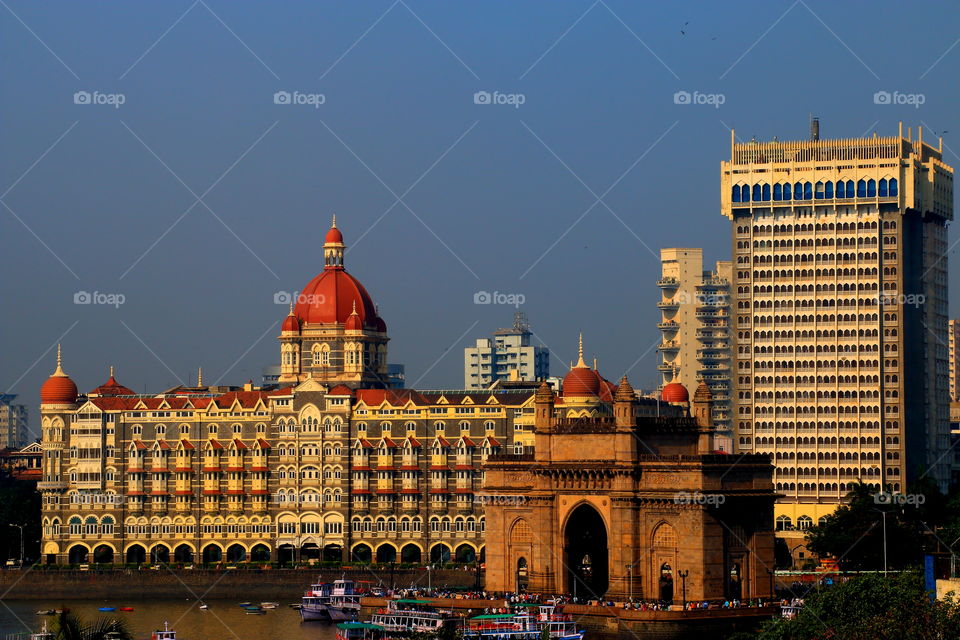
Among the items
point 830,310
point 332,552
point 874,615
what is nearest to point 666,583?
point 874,615

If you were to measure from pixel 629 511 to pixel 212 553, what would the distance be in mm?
65111

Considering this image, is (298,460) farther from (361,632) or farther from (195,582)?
(361,632)

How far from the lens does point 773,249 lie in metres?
194

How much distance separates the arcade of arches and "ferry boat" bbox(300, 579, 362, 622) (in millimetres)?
14370

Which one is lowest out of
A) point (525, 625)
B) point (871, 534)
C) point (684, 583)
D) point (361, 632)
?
point (361, 632)

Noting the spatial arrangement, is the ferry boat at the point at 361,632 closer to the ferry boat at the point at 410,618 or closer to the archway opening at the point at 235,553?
the ferry boat at the point at 410,618

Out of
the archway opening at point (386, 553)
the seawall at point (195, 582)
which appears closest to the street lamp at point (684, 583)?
the seawall at point (195, 582)

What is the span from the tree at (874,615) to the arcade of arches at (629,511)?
64.7 ft

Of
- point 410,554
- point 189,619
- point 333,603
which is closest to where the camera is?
point 189,619

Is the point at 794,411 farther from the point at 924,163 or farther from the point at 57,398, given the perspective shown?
the point at 57,398

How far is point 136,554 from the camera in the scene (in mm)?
192125

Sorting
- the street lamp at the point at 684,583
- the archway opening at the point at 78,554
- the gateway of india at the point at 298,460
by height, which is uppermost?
the gateway of india at the point at 298,460

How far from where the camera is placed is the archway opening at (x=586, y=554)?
142250 mm

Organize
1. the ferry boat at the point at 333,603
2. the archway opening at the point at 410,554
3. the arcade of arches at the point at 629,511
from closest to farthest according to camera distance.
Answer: the arcade of arches at the point at 629,511
the ferry boat at the point at 333,603
the archway opening at the point at 410,554
